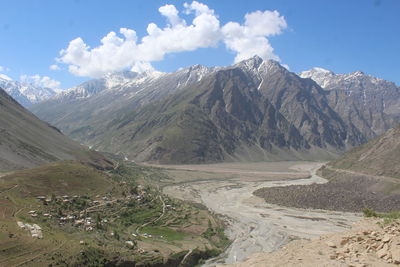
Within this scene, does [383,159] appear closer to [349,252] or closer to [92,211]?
[92,211]

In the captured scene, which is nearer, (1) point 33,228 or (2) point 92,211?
(1) point 33,228

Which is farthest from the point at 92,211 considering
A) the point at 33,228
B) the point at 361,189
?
the point at 361,189

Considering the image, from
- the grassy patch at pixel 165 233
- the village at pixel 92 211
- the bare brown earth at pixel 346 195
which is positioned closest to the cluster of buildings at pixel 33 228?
the village at pixel 92 211

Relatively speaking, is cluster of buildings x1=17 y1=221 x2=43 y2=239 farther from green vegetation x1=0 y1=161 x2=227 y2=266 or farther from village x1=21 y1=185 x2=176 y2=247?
green vegetation x1=0 y1=161 x2=227 y2=266

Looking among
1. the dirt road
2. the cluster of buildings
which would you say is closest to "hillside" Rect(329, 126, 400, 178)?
the dirt road

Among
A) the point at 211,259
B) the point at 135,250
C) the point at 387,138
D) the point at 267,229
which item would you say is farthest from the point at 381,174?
the point at 135,250
